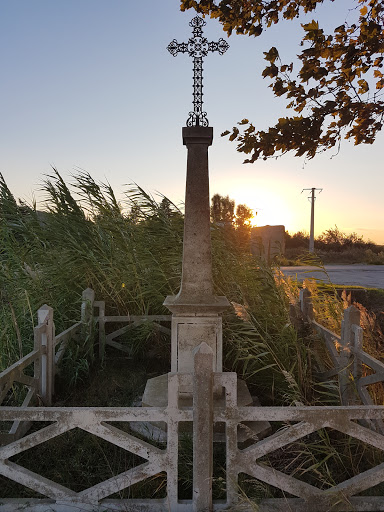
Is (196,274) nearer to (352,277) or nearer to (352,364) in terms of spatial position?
(352,364)

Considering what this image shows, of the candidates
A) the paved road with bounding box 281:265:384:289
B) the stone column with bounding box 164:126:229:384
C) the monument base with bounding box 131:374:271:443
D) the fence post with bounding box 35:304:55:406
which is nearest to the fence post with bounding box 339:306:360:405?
the monument base with bounding box 131:374:271:443

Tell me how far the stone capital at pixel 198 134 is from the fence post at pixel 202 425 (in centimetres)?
242

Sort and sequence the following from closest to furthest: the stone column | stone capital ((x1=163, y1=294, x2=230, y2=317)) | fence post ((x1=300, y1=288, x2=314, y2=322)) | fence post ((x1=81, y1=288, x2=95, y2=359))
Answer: stone capital ((x1=163, y1=294, x2=230, y2=317)), the stone column, fence post ((x1=300, y1=288, x2=314, y2=322)), fence post ((x1=81, y1=288, x2=95, y2=359))

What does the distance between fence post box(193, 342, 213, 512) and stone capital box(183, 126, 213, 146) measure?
2421 mm

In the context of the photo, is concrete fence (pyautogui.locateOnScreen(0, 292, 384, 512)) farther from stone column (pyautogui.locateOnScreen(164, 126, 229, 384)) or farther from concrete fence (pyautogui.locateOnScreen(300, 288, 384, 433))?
stone column (pyautogui.locateOnScreen(164, 126, 229, 384))

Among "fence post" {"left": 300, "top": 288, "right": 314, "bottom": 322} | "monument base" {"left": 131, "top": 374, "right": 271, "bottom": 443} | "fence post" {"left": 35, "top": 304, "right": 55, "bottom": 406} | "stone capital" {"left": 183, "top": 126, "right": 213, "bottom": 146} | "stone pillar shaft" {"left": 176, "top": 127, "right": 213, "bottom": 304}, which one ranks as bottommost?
"monument base" {"left": 131, "top": 374, "right": 271, "bottom": 443}

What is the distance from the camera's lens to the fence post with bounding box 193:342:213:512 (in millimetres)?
2945

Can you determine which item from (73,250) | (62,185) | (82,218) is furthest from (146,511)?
(62,185)

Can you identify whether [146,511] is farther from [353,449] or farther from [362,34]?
[362,34]

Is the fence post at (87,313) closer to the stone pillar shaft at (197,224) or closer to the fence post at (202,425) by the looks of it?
the stone pillar shaft at (197,224)

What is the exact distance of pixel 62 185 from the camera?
302 inches

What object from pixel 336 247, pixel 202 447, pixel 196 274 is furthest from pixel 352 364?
pixel 336 247

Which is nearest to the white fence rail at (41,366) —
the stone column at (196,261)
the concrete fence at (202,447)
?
the concrete fence at (202,447)

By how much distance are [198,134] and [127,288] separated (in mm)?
3218
